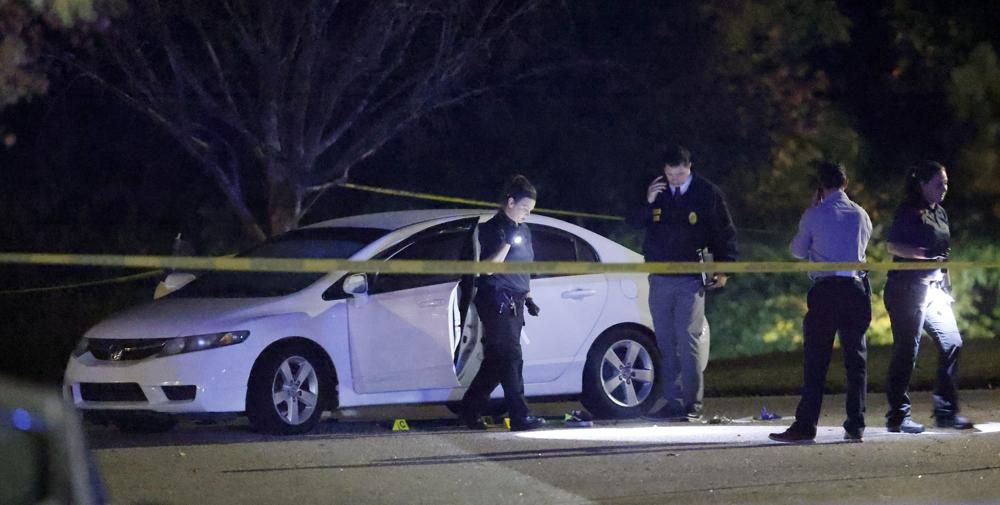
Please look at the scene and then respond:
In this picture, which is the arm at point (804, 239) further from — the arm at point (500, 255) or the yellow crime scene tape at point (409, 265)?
the arm at point (500, 255)

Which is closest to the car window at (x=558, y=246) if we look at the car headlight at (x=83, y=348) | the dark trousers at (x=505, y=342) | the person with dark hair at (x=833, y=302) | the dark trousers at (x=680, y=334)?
the dark trousers at (x=680, y=334)

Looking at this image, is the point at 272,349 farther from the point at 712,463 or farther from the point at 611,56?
the point at 611,56

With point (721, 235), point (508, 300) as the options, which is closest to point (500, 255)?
point (508, 300)

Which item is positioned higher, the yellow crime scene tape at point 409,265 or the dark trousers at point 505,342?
the yellow crime scene tape at point 409,265

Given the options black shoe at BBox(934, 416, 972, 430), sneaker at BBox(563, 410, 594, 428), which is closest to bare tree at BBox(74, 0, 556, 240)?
sneaker at BBox(563, 410, 594, 428)

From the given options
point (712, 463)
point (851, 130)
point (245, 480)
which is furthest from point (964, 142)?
point (245, 480)

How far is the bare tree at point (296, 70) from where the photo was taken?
15383 millimetres

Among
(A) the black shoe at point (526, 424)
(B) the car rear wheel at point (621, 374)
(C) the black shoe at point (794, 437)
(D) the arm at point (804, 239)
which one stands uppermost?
(D) the arm at point (804, 239)

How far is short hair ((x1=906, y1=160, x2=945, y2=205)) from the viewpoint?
9.84 m

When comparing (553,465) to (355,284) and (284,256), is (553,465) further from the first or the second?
(284,256)

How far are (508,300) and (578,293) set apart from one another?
0.93 m

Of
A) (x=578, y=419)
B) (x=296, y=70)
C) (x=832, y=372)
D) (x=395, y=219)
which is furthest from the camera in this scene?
(x=296, y=70)

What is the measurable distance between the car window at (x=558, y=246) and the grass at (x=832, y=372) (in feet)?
7.04

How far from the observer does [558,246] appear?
11273 millimetres
